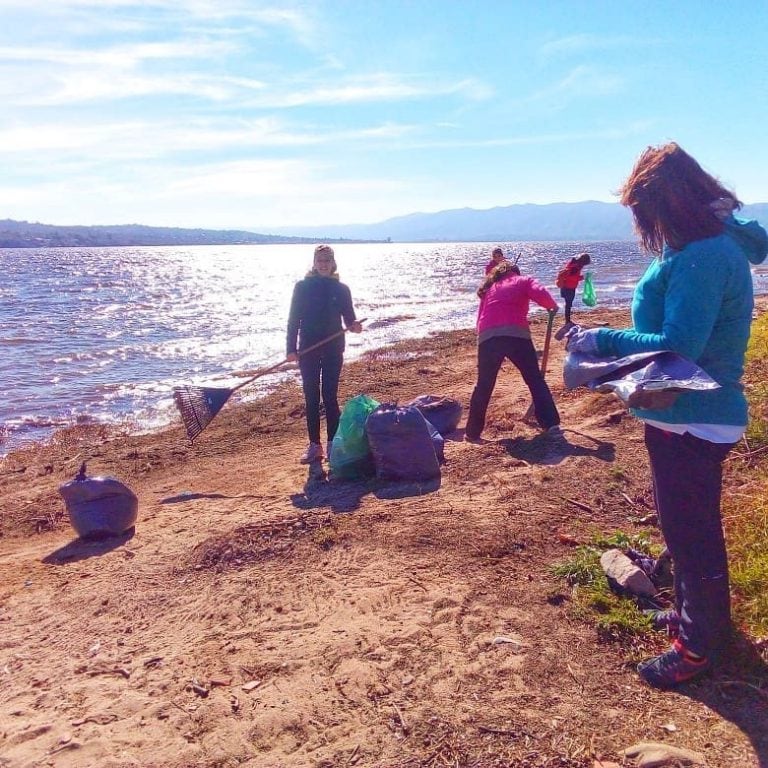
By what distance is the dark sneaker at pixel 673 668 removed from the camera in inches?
98.2

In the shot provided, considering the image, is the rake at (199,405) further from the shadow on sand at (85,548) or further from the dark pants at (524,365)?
the dark pants at (524,365)

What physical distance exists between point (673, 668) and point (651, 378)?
1.13m

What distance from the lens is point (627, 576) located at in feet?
10.2

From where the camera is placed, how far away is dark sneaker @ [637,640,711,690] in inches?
98.2

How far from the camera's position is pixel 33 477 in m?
7.54

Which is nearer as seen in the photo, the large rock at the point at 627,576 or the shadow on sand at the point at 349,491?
the large rock at the point at 627,576

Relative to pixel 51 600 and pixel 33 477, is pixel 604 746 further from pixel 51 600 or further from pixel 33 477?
pixel 33 477

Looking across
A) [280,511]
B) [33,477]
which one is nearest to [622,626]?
[280,511]

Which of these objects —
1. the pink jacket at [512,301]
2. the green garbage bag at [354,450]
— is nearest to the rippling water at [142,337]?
the green garbage bag at [354,450]

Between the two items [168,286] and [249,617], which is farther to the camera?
[168,286]

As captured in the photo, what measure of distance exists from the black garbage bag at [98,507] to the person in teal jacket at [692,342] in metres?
3.70

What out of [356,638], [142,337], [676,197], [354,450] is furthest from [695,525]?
[142,337]

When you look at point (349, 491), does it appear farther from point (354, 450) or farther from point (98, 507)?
point (98, 507)

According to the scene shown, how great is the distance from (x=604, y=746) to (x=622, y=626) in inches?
27.2
